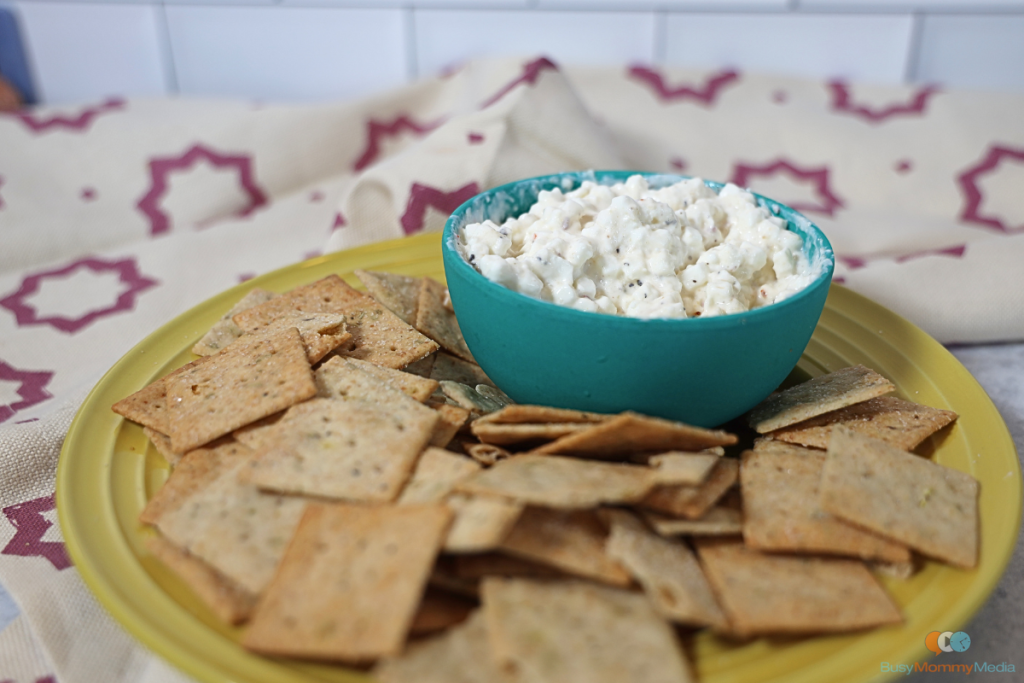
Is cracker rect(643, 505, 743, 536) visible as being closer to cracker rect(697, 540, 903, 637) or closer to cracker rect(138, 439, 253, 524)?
cracker rect(697, 540, 903, 637)

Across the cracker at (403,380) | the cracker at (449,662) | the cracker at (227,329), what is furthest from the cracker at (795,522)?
the cracker at (227,329)

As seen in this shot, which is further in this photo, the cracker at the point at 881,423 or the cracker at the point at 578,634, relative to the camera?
the cracker at the point at 881,423

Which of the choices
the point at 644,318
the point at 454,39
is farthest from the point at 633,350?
the point at 454,39

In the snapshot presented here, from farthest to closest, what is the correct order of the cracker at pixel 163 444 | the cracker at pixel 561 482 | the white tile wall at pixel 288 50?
the white tile wall at pixel 288 50 → the cracker at pixel 163 444 → the cracker at pixel 561 482

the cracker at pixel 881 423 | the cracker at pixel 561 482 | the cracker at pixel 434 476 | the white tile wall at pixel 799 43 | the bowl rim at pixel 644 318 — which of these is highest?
the white tile wall at pixel 799 43

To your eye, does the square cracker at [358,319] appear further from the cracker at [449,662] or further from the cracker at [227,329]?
the cracker at [449,662]

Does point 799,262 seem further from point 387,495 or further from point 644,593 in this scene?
point 387,495

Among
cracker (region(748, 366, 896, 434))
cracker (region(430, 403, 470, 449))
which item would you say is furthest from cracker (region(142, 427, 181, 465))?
cracker (region(748, 366, 896, 434))

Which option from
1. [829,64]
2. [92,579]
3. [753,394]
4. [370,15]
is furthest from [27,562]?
[829,64]
